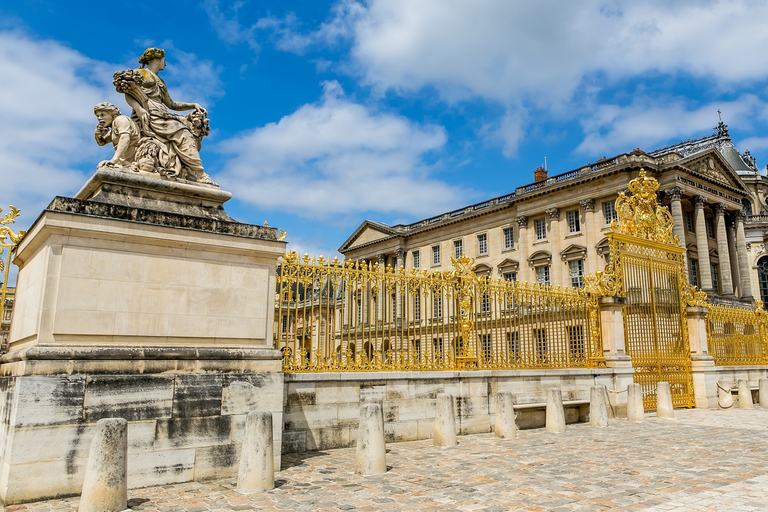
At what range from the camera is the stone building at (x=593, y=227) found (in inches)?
1533

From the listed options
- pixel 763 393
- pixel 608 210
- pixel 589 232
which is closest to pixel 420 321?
pixel 763 393

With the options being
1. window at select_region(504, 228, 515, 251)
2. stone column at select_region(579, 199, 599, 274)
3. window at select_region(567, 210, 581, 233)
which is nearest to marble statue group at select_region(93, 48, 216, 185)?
stone column at select_region(579, 199, 599, 274)

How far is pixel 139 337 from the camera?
678 centimetres

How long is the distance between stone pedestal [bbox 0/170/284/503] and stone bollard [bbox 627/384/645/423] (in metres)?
8.49

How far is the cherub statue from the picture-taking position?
24.4ft

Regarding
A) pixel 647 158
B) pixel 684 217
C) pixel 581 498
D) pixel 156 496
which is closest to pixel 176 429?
pixel 156 496

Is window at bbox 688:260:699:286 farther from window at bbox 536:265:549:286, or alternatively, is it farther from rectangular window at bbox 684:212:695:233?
window at bbox 536:265:549:286

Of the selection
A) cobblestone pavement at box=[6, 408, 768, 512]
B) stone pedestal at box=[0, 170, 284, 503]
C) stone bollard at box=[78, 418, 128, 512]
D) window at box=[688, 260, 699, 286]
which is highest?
window at box=[688, 260, 699, 286]

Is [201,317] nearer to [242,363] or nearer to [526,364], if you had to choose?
[242,363]

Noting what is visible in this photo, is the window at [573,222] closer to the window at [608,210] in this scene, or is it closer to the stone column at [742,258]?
the window at [608,210]

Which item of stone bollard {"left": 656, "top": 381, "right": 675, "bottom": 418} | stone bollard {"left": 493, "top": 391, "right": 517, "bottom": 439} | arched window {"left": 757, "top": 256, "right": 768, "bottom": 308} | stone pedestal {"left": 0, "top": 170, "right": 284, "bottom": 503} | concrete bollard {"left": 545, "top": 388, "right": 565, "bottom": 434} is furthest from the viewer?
arched window {"left": 757, "top": 256, "right": 768, "bottom": 308}

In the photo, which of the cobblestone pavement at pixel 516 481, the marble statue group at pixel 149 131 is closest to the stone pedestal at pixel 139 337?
the marble statue group at pixel 149 131

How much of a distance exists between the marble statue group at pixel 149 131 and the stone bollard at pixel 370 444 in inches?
148

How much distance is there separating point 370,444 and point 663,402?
9.29 metres
